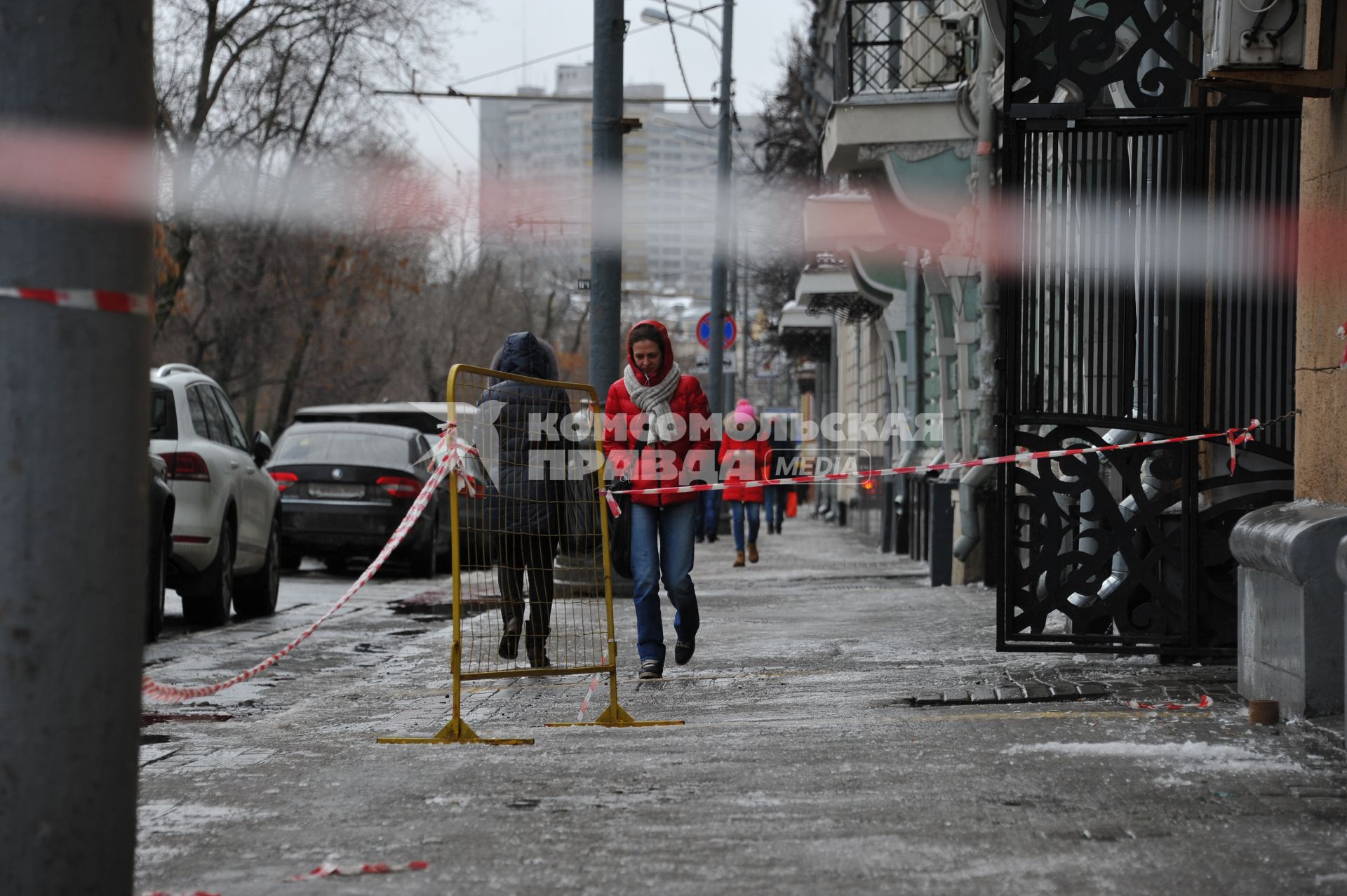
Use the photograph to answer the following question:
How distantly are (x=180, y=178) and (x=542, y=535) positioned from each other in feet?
73.3

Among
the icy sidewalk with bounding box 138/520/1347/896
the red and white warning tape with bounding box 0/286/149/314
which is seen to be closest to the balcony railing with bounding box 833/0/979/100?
the icy sidewalk with bounding box 138/520/1347/896

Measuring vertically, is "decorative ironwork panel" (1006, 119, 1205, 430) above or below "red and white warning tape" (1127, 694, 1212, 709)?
above

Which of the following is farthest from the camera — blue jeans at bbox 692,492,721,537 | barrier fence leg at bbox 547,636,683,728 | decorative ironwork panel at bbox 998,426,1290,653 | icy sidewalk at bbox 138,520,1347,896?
blue jeans at bbox 692,492,721,537

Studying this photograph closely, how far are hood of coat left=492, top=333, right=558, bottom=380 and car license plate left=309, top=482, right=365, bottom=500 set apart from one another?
9.37m

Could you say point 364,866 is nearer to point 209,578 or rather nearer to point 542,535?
point 542,535

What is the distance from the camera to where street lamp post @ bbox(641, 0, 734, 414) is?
1134 inches

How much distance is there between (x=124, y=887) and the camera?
10.8 feet

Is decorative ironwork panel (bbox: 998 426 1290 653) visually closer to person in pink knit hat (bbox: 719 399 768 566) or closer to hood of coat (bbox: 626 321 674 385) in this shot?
Answer: hood of coat (bbox: 626 321 674 385)

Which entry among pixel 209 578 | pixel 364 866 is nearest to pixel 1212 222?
pixel 364 866

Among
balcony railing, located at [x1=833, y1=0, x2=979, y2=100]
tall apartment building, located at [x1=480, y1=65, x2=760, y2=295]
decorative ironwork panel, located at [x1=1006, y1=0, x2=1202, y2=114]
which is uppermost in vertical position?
tall apartment building, located at [x1=480, y1=65, x2=760, y2=295]

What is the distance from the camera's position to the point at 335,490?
60.0ft

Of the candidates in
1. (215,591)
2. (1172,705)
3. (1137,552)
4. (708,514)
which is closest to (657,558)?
(1137,552)

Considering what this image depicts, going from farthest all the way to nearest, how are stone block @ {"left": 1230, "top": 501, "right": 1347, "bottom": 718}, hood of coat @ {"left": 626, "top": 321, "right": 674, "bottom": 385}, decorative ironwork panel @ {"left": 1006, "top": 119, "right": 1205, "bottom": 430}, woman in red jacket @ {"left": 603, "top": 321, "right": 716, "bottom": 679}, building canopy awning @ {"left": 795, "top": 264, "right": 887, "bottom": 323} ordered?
building canopy awning @ {"left": 795, "top": 264, "right": 887, "bottom": 323}
hood of coat @ {"left": 626, "top": 321, "right": 674, "bottom": 385}
woman in red jacket @ {"left": 603, "top": 321, "right": 716, "bottom": 679}
decorative ironwork panel @ {"left": 1006, "top": 119, "right": 1205, "bottom": 430}
stone block @ {"left": 1230, "top": 501, "right": 1347, "bottom": 718}

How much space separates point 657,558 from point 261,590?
570 cm
